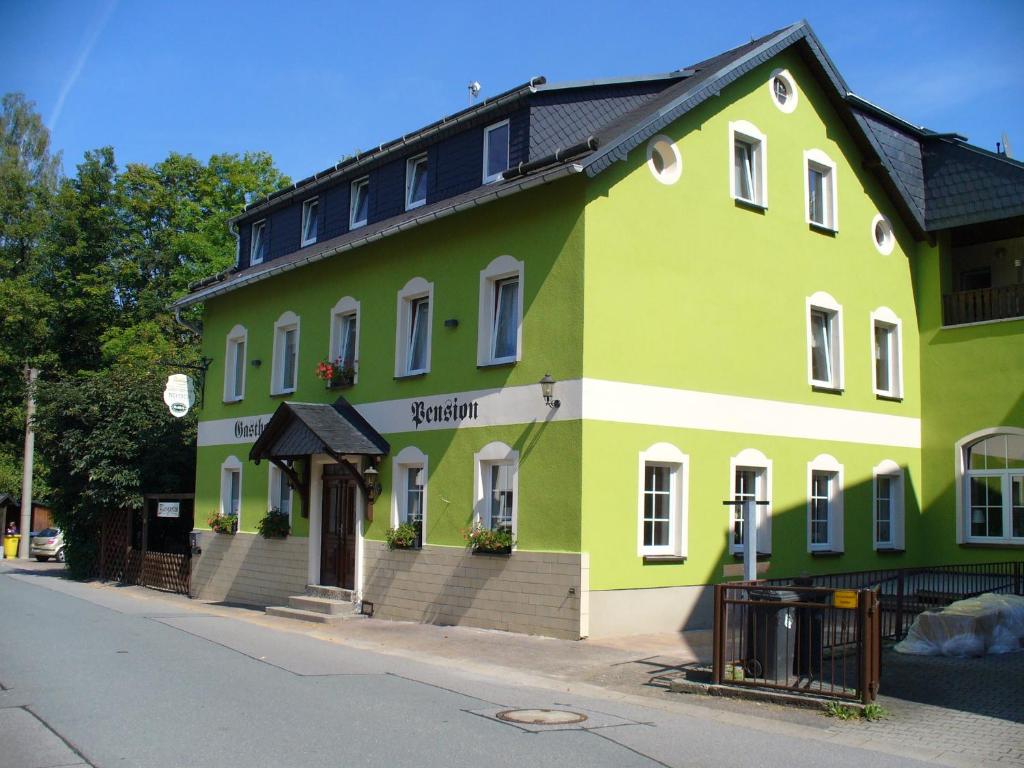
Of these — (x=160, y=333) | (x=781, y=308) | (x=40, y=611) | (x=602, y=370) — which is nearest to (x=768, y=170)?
(x=781, y=308)

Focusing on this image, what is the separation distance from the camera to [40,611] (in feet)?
58.5

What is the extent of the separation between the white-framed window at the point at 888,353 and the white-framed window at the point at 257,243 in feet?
45.8

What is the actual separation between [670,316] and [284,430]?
24.2 ft

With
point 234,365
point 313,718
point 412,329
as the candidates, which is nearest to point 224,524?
point 234,365

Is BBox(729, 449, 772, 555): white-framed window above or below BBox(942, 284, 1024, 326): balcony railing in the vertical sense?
below

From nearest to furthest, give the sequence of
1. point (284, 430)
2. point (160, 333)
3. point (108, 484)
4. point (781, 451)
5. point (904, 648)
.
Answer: point (904, 648) → point (781, 451) → point (284, 430) → point (108, 484) → point (160, 333)

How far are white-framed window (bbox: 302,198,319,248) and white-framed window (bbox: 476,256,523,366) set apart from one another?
7.63 meters

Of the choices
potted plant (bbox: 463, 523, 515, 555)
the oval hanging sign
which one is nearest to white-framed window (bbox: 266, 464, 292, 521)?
the oval hanging sign

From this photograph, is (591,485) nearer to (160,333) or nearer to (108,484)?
(108,484)

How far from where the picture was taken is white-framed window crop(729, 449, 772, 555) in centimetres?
1623

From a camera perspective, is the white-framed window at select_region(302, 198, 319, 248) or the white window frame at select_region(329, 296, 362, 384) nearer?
the white window frame at select_region(329, 296, 362, 384)

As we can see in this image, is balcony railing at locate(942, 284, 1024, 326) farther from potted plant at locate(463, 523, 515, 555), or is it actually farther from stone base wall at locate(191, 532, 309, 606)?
stone base wall at locate(191, 532, 309, 606)

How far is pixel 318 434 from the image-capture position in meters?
17.1

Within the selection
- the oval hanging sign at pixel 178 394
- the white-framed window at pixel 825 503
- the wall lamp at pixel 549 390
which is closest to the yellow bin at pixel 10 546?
Result: the oval hanging sign at pixel 178 394
